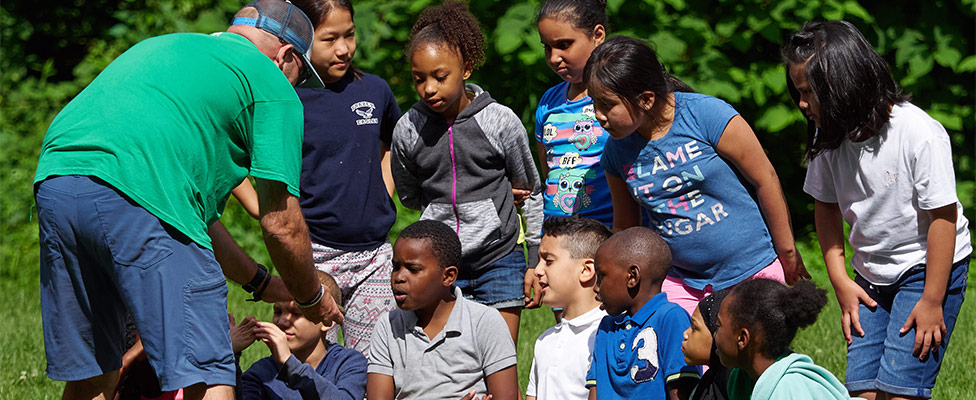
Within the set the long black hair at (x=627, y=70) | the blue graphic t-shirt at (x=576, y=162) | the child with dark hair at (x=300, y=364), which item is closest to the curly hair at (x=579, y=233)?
the blue graphic t-shirt at (x=576, y=162)

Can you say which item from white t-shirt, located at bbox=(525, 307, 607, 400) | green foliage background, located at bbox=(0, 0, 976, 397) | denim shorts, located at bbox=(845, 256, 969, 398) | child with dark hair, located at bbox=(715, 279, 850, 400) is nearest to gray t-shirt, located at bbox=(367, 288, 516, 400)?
white t-shirt, located at bbox=(525, 307, 607, 400)

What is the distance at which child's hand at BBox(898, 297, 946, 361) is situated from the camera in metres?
3.46

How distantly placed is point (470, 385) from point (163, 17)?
684 centimetres

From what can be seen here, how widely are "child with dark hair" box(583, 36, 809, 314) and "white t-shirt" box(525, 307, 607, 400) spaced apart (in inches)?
15.8

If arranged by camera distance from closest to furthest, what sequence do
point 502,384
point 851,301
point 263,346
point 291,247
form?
point 291,247, point 851,301, point 502,384, point 263,346

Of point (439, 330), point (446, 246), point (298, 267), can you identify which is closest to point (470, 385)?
point (439, 330)

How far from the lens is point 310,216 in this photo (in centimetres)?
466

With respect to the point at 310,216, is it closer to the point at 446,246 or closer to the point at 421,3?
the point at 446,246

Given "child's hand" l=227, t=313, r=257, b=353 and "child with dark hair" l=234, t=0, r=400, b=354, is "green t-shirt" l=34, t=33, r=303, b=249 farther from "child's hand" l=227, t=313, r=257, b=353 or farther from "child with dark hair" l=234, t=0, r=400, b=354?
"child with dark hair" l=234, t=0, r=400, b=354

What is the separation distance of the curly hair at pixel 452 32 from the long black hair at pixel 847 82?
1.59m

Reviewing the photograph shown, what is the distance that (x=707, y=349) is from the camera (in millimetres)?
3402

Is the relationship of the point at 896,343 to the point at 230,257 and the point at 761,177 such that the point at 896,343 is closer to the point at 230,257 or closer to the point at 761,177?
the point at 761,177

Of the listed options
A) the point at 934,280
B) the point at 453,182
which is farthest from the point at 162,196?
the point at 934,280

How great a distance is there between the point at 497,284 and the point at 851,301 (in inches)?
59.0
